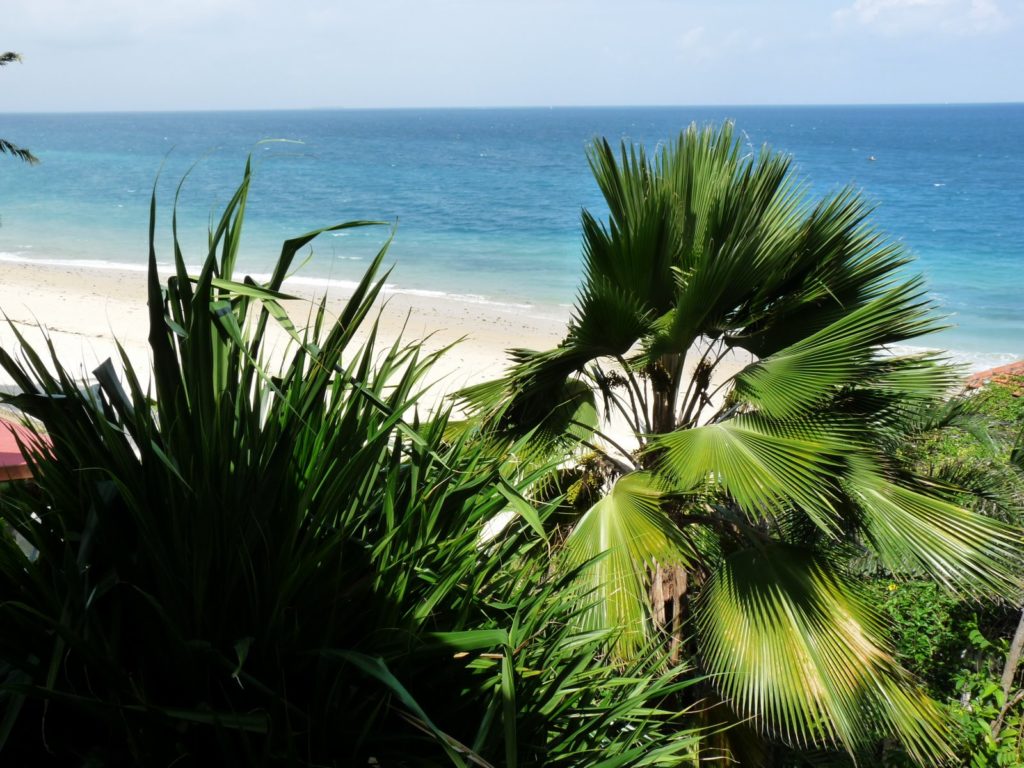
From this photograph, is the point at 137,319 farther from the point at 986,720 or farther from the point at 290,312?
the point at 986,720

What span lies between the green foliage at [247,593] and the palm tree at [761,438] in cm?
97

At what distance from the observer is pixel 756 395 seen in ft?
12.3

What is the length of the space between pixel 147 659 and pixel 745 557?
8.29 ft

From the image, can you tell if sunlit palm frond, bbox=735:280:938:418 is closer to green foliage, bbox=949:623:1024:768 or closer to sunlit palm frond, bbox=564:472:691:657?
sunlit palm frond, bbox=564:472:691:657

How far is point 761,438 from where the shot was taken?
139 inches

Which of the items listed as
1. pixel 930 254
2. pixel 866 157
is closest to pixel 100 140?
pixel 866 157

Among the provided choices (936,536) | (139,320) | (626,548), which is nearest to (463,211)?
(139,320)

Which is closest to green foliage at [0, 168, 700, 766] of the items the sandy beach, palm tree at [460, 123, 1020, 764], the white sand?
palm tree at [460, 123, 1020, 764]

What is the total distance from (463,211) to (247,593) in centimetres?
4032

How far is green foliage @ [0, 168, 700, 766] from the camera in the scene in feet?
5.71

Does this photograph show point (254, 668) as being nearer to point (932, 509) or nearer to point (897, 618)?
point (932, 509)

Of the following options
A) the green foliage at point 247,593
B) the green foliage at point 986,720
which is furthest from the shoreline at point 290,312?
the green foliage at point 247,593

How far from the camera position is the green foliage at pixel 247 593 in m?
1.74

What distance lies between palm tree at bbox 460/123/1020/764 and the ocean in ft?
1.10
